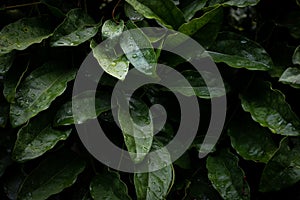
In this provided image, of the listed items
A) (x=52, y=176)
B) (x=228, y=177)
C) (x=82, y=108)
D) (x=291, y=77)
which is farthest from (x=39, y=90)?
(x=291, y=77)

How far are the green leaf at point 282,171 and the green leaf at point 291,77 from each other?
0.14 metres

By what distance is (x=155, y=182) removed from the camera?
1023mm

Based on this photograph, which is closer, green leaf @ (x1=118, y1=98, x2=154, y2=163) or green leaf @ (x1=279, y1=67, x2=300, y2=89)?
green leaf @ (x1=118, y1=98, x2=154, y2=163)

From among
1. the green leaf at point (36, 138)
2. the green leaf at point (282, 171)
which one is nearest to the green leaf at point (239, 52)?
the green leaf at point (282, 171)

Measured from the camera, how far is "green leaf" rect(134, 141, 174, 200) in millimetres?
999

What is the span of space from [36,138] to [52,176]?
0.40ft

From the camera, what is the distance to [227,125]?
48.1 inches

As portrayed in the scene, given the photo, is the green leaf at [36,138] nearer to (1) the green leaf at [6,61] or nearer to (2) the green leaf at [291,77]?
(1) the green leaf at [6,61]

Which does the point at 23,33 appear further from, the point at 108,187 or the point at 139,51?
the point at 108,187

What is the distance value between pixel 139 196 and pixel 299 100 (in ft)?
1.91

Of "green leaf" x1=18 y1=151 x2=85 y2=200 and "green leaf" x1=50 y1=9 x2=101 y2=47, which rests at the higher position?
"green leaf" x1=50 y1=9 x2=101 y2=47

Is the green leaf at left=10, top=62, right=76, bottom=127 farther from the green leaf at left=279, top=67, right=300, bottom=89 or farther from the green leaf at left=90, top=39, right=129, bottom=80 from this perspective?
the green leaf at left=279, top=67, right=300, bottom=89

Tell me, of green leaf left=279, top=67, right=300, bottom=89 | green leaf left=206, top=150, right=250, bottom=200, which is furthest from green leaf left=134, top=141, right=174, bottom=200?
green leaf left=279, top=67, right=300, bottom=89

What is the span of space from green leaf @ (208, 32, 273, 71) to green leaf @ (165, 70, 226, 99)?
0.06 metres
